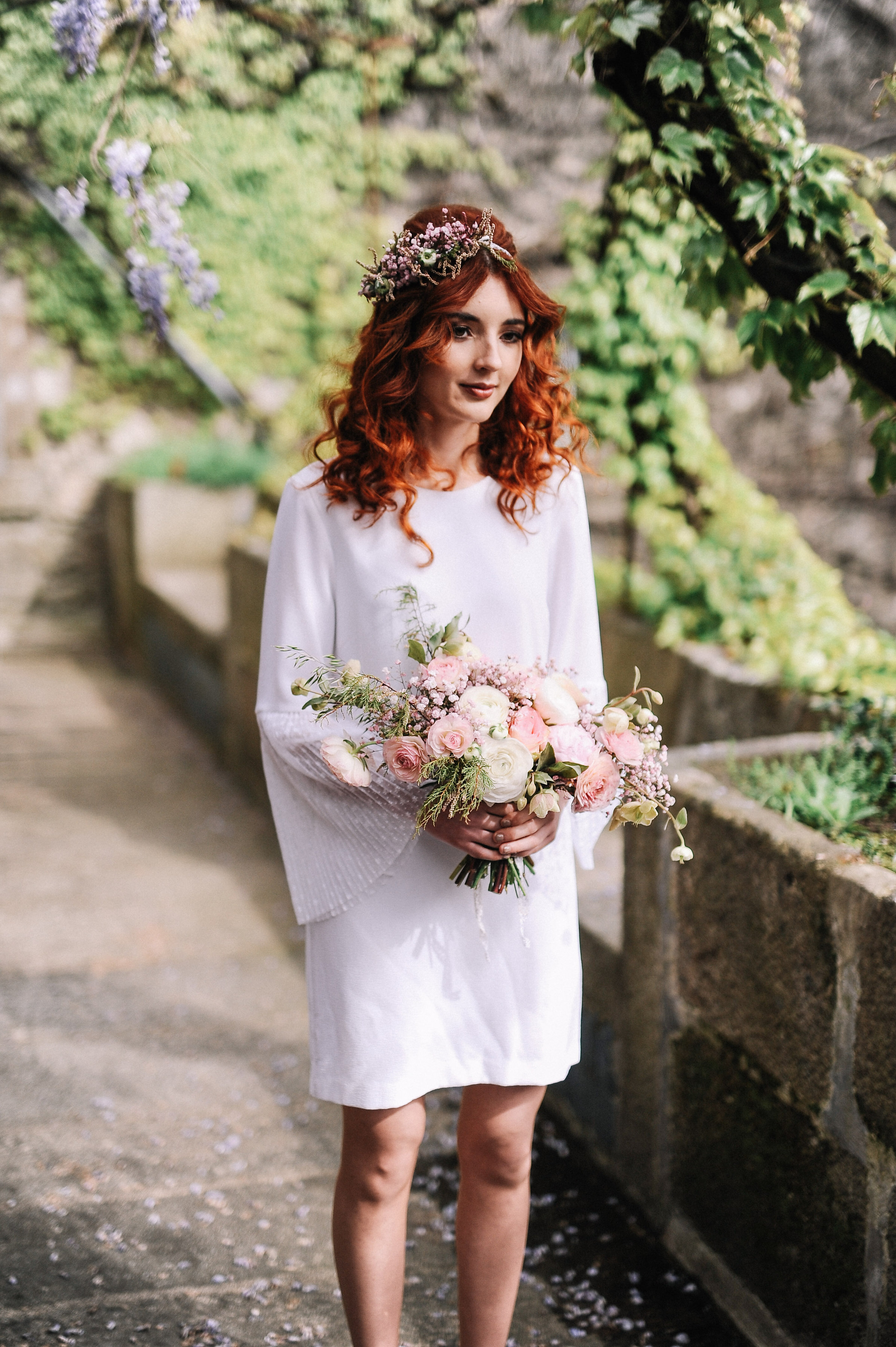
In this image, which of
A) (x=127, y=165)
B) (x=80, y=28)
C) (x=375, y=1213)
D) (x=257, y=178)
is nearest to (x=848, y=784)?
(x=375, y=1213)

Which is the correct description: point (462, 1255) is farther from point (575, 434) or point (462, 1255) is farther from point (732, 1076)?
point (575, 434)

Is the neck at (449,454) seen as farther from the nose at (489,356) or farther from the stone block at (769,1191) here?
the stone block at (769,1191)

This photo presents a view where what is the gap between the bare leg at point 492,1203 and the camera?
192 centimetres

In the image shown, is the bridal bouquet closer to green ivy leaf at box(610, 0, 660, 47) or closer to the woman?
the woman

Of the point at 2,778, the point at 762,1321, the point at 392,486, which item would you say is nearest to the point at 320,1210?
the point at 762,1321

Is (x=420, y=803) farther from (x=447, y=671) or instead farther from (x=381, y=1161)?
(x=381, y=1161)

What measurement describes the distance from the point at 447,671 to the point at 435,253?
66 centimetres

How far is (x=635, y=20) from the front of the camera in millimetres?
2062

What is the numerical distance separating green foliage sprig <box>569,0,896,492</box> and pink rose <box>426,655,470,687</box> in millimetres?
979

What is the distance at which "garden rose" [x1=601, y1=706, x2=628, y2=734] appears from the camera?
1.71m

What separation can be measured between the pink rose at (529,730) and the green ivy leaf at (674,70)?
1173 mm

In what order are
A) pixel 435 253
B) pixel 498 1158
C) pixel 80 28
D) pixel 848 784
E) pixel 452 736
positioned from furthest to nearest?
pixel 848 784 → pixel 80 28 → pixel 498 1158 → pixel 435 253 → pixel 452 736

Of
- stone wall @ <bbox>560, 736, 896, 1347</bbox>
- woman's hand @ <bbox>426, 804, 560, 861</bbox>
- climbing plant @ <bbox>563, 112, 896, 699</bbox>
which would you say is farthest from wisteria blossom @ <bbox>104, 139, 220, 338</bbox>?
climbing plant @ <bbox>563, 112, 896, 699</bbox>

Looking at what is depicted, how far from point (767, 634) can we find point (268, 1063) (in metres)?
2.05
